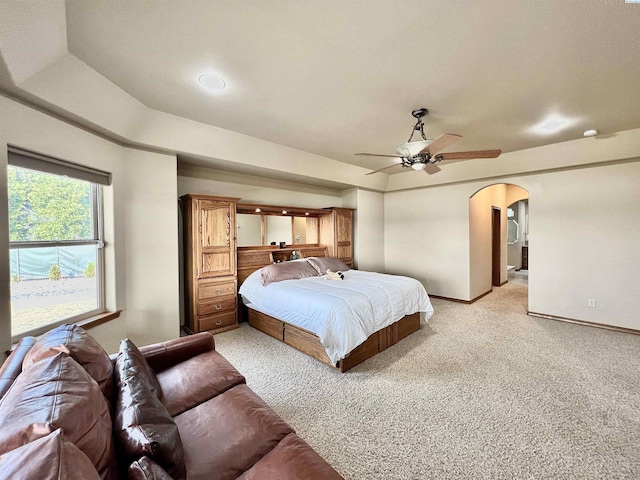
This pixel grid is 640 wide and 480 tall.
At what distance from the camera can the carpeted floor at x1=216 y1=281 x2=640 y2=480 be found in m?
1.70

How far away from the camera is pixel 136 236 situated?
10.4 feet

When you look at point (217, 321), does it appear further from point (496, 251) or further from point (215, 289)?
point (496, 251)

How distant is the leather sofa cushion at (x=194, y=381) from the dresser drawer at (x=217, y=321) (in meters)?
1.88

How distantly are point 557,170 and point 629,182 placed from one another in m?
0.82

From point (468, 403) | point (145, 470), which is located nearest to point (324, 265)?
point (468, 403)

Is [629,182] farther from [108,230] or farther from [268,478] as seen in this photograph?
[108,230]

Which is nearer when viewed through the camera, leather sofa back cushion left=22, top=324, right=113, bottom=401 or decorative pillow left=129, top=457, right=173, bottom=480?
decorative pillow left=129, top=457, right=173, bottom=480

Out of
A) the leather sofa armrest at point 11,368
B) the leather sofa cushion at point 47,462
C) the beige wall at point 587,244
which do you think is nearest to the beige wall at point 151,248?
the leather sofa armrest at point 11,368

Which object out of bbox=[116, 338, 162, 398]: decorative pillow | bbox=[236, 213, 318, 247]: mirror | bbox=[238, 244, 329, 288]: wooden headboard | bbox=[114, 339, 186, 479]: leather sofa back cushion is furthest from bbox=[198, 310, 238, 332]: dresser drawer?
bbox=[114, 339, 186, 479]: leather sofa back cushion

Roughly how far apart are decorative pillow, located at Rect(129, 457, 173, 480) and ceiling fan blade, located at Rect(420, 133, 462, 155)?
9.27 feet

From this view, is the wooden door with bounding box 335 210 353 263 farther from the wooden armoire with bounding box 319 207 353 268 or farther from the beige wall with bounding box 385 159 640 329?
the beige wall with bounding box 385 159 640 329

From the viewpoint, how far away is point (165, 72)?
7.43ft

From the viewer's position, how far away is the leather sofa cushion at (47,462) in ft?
1.90

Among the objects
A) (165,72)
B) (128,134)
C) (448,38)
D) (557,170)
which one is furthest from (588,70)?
(128,134)
